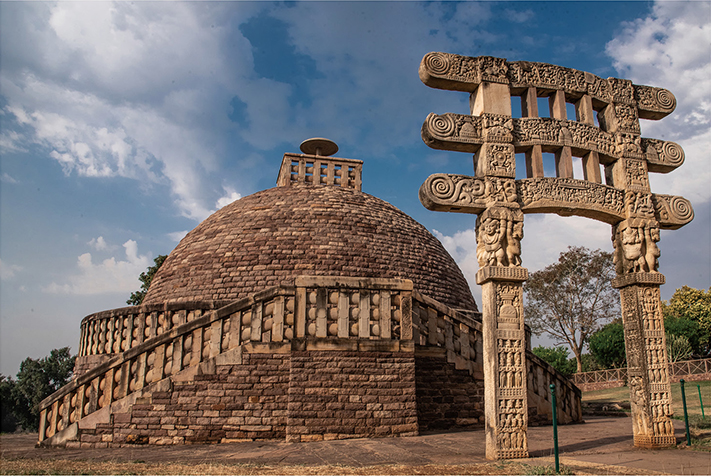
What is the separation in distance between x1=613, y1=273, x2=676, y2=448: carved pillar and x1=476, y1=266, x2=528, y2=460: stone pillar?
1.95 metres

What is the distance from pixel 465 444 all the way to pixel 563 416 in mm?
4468

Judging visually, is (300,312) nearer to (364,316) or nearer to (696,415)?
(364,316)

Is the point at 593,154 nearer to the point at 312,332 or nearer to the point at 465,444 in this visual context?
the point at 465,444

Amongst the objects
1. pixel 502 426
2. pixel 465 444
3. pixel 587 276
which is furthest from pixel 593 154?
pixel 587 276

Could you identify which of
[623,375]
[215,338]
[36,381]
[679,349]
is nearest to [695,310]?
[679,349]

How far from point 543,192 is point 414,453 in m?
3.89

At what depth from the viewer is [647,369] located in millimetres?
6852

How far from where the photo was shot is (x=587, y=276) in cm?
2992

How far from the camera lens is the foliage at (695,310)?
29781 millimetres

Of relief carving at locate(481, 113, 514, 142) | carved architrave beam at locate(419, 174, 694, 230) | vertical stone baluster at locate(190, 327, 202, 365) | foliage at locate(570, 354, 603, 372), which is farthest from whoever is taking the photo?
foliage at locate(570, 354, 603, 372)

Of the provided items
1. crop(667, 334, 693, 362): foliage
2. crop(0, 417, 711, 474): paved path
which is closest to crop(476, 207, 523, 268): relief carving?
crop(0, 417, 711, 474): paved path

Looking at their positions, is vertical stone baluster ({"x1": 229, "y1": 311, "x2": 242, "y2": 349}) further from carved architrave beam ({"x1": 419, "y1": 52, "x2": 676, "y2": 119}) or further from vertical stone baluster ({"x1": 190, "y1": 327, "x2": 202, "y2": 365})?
carved architrave beam ({"x1": 419, "y1": 52, "x2": 676, "y2": 119})

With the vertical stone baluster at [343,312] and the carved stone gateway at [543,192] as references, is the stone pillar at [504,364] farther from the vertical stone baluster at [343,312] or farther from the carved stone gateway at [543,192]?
the vertical stone baluster at [343,312]

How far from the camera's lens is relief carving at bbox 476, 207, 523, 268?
21.1 ft
